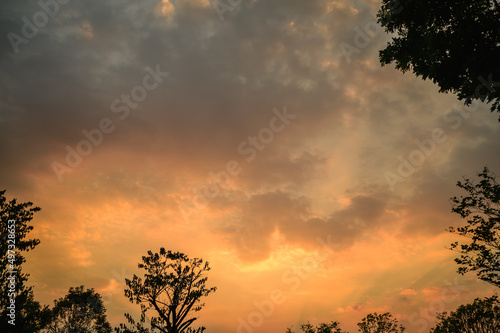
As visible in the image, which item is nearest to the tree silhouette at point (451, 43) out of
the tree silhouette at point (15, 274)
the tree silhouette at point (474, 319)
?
the tree silhouette at point (15, 274)

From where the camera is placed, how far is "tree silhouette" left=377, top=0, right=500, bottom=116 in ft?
37.4

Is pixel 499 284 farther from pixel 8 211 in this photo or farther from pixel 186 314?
pixel 8 211

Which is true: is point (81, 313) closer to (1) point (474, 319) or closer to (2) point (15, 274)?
(2) point (15, 274)

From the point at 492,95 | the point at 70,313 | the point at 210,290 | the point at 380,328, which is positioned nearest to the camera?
→ the point at 492,95

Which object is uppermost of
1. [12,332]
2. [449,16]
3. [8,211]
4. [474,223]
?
[449,16]

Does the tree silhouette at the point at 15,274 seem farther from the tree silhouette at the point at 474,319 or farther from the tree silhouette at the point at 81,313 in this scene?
the tree silhouette at the point at 474,319

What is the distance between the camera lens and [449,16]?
12.6 metres

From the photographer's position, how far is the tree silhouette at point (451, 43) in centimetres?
1139

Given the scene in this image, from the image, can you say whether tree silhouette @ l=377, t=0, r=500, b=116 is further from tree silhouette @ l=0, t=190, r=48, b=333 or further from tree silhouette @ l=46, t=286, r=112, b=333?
tree silhouette @ l=46, t=286, r=112, b=333

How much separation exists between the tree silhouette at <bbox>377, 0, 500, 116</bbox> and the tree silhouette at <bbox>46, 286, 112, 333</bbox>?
2023 inches

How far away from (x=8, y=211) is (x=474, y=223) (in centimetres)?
2976

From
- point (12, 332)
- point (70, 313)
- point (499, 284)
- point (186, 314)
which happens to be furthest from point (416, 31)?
point (70, 313)

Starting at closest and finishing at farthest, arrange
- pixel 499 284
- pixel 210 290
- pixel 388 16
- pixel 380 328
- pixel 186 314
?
1. pixel 388 16
2. pixel 499 284
3. pixel 186 314
4. pixel 210 290
5. pixel 380 328

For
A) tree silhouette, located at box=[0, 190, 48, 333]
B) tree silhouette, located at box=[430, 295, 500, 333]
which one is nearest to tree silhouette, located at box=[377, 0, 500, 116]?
tree silhouette, located at box=[0, 190, 48, 333]
